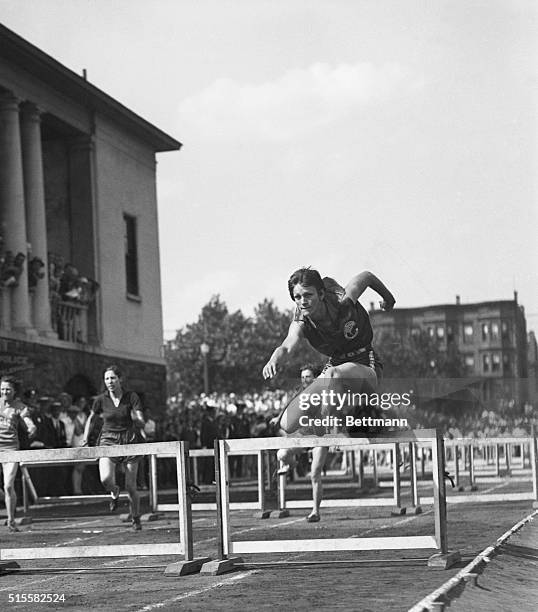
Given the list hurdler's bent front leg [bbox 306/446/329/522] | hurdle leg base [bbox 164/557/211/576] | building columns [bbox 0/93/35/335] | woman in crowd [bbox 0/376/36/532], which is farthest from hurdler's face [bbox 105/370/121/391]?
building columns [bbox 0/93/35/335]

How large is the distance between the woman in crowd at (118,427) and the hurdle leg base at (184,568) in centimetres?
405

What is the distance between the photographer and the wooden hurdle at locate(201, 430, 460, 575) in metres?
9.04

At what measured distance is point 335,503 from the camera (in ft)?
44.5

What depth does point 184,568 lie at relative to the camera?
30.5 ft

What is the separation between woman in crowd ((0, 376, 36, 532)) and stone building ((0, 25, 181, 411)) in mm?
5774

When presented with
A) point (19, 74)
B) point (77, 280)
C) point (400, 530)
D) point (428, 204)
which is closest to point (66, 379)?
point (77, 280)

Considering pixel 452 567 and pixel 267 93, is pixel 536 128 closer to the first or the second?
pixel 267 93

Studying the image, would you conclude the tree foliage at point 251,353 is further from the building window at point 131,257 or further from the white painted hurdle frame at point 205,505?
the building window at point 131,257

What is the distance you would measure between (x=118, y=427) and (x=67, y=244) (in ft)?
37.3

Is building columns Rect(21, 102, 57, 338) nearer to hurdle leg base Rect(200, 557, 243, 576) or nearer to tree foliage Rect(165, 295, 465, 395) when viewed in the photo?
tree foliage Rect(165, 295, 465, 395)

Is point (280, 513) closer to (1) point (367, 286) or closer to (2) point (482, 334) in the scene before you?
(1) point (367, 286)

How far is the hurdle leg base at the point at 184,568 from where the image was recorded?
9258mm

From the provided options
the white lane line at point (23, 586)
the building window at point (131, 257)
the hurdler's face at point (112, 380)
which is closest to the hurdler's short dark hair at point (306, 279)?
the hurdler's face at point (112, 380)

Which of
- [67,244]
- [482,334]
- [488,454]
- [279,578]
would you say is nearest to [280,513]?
[482,334]
